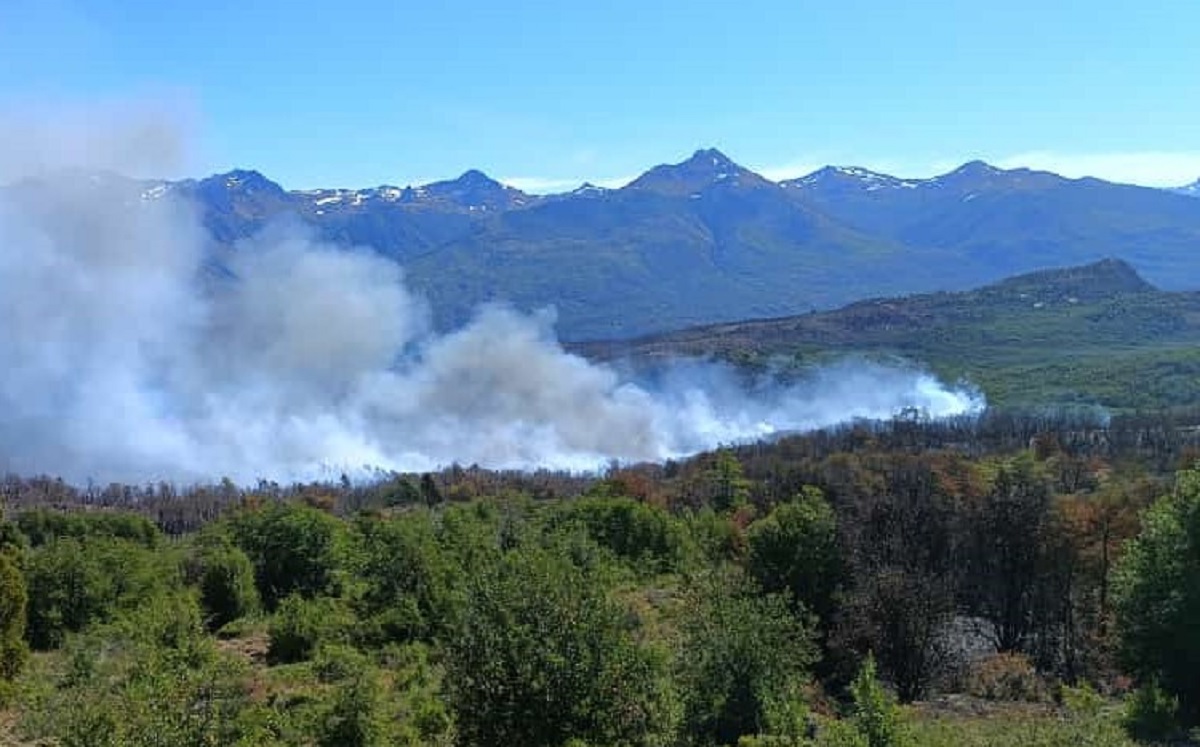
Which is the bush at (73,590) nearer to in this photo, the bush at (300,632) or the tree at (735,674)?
the bush at (300,632)

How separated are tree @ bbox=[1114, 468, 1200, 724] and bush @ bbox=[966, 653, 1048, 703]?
4.79m

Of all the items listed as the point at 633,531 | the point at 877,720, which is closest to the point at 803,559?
the point at 877,720

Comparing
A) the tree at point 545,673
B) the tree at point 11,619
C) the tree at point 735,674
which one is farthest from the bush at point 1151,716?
the tree at point 11,619

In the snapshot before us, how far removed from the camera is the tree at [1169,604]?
32.7 meters

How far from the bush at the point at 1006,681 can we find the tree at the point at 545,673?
20951 millimetres

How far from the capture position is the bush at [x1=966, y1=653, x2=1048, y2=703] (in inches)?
1512

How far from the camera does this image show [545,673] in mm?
22484

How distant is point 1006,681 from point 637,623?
15.6 meters

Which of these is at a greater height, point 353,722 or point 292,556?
point 353,722

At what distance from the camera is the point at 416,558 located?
160 ft

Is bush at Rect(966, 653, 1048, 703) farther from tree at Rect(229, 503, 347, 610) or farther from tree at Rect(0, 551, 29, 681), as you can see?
tree at Rect(0, 551, 29, 681)

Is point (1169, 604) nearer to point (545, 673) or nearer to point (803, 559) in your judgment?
point (803, 559)

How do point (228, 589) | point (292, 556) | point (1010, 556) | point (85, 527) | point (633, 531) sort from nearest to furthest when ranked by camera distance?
point (1010, 556) < point (228, 589) < point (292, 556) < point (633, 531) < point (85, 527)

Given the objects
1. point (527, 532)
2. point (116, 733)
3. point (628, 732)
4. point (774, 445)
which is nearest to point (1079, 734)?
point (628, 732)
